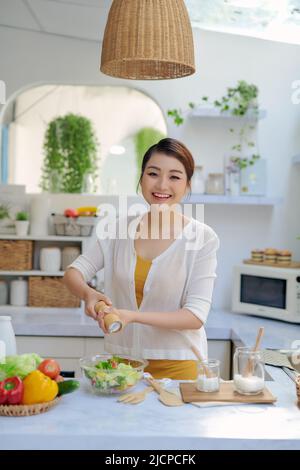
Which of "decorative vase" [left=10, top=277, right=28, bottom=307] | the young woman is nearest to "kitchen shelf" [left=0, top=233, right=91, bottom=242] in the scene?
"decorative vase" [left=10, top=277, right=28, bottom=307]

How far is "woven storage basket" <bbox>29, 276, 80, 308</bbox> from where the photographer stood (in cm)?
377

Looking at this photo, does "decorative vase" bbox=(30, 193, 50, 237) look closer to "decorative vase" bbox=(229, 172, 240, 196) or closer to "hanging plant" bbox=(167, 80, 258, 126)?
"hanging plant" bbox=(167, 80, 258, 126)

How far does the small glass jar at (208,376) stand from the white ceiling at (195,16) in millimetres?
2034

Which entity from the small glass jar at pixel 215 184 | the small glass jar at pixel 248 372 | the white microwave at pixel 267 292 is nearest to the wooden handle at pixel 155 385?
the small glass jar at pixel 248 372

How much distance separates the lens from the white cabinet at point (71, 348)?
3.31 meters

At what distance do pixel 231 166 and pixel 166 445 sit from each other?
8.43 feet

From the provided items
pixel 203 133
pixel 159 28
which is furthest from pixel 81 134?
pixel 159 28

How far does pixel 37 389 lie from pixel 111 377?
0.77 ft

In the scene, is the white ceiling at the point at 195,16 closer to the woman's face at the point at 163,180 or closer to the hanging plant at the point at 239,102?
the hanging plant at the point at 239,102

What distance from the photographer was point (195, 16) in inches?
145

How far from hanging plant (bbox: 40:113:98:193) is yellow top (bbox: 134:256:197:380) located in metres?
1.94

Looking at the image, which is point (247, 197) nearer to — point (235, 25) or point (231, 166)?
point (231, 166)

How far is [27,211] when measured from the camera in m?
4.04

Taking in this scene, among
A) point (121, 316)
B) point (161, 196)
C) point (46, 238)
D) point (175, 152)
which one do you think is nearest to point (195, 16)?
point (46, 238)
